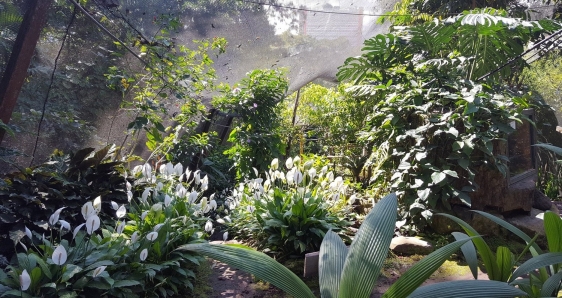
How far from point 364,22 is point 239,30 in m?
2.08

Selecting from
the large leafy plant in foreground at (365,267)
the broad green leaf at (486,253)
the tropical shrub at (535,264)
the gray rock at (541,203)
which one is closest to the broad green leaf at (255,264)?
the large leafy plant in foreground at (365,267)

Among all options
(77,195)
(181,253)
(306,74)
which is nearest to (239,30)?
(306,74)

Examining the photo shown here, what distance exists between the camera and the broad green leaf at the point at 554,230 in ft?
5.58

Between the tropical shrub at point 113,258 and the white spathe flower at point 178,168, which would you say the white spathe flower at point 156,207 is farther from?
the white spathe flower at point 178,168

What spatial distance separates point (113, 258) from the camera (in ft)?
7.04

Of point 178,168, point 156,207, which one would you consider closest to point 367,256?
point 156,207

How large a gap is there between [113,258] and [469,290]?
1.69 meters

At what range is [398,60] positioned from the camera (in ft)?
14.1

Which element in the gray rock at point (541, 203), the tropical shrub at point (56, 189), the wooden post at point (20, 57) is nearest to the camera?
the tropical shrub at point (56, 189)

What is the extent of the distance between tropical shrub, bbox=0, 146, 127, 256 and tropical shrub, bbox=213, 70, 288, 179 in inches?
64.4

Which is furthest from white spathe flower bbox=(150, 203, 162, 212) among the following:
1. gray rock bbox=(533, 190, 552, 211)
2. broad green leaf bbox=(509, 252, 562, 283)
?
gray rock bbox=(533, 190, 552, 211)

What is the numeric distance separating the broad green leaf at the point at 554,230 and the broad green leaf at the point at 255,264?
1055 millimetres

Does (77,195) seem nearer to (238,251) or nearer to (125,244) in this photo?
(125,244)

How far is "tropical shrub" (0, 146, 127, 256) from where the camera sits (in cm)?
245
